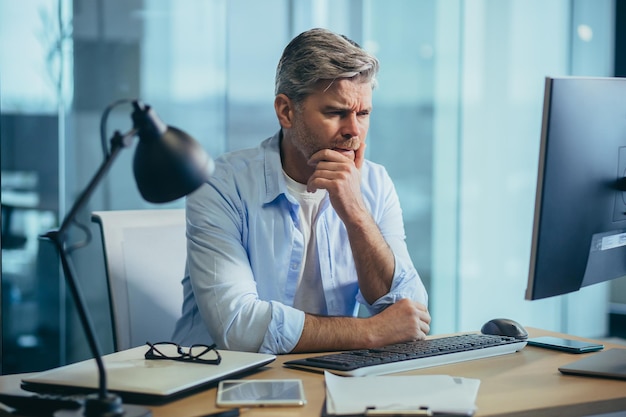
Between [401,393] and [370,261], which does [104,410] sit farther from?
[370,261]

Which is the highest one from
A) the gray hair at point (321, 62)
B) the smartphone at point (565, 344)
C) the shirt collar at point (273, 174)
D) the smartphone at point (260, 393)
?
the gray hair at point (321, 62)

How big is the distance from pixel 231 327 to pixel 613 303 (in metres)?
3.15

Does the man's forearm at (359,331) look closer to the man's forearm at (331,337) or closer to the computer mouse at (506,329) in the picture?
the man's forearm at (331,337)

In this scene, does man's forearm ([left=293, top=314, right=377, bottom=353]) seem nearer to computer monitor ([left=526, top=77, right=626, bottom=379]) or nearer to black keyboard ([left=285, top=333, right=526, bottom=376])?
black keyboard ([left=285, top=333, right=526, bottom=376])

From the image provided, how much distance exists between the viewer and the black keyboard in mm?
1417

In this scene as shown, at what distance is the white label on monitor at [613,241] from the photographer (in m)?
1.54

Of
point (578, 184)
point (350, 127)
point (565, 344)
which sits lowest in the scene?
point (565, 344)

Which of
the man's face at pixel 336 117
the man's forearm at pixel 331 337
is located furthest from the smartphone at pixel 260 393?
the man's face at pixel 336 117

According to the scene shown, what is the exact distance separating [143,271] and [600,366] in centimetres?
106

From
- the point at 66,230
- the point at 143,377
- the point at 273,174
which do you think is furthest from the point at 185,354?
the point at 273,174

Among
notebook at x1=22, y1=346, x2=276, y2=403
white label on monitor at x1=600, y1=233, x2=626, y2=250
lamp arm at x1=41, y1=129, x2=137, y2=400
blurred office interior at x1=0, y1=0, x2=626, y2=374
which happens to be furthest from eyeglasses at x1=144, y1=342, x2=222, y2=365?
blurred office interior at x1=0, y1=0, x2=626, y2=374

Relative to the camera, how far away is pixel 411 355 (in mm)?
1488

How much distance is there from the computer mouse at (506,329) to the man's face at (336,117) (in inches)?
21.5

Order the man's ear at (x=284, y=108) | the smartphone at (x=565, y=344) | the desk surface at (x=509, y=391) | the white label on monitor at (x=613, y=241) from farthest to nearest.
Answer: the man's ear at (x=284, y=108)
the smartphone at (x=565, y=344)
the white label on monitor at (x=613, y=241)
the desk surface at (x=509, y=391)
